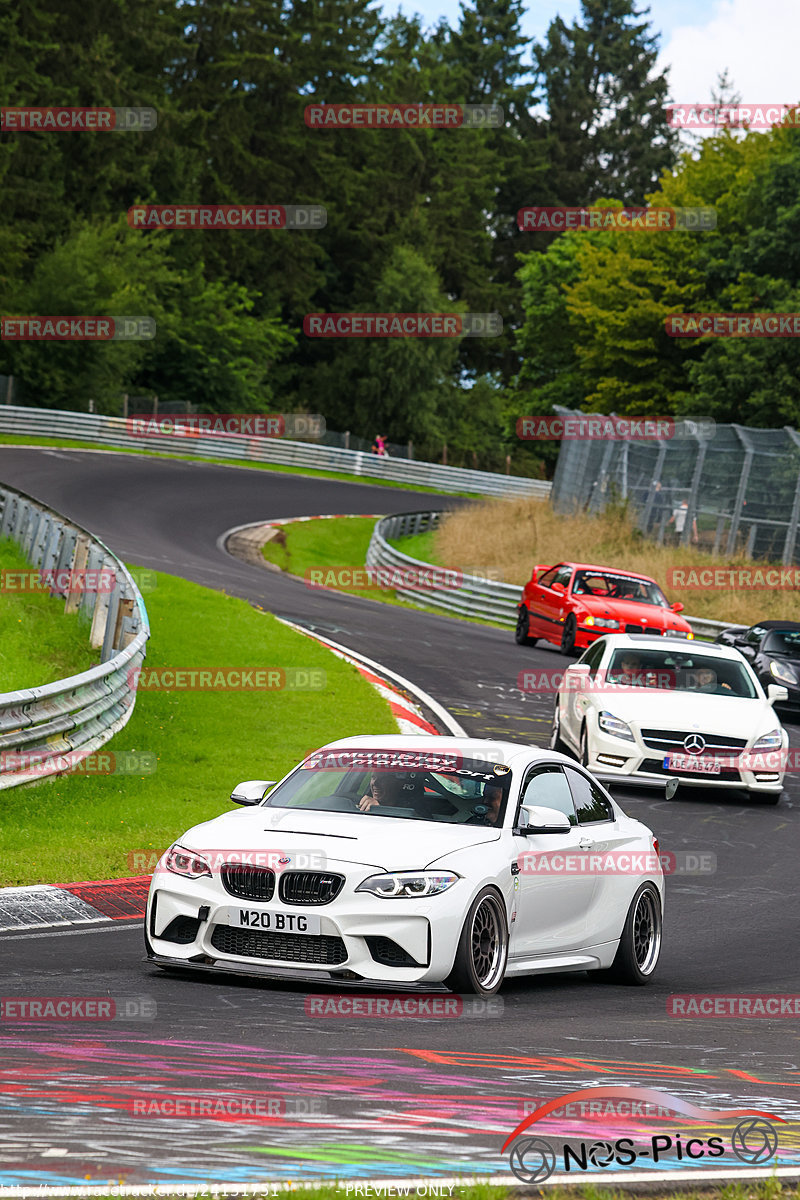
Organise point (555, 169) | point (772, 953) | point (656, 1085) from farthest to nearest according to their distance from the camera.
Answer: point (555, 169) < point (772, 953) < point (656, 1085)

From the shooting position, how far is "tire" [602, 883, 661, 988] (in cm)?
958

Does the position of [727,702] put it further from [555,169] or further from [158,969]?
[555,169]

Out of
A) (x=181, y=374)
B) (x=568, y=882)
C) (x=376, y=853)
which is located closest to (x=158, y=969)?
(x=376, y=853)

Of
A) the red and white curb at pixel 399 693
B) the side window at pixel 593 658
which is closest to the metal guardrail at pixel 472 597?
the red and white curb at pixel 399 693

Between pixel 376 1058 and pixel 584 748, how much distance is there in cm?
1048

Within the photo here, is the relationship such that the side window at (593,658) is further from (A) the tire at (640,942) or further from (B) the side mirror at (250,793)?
(B) the side mirror at (250,793)

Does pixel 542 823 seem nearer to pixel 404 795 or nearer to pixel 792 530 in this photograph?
pixel 404 795

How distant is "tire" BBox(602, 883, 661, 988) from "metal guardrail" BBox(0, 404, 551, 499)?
135 feet

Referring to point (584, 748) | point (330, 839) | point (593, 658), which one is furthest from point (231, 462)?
point (330, 839)

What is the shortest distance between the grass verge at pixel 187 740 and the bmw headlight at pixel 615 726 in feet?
10.6

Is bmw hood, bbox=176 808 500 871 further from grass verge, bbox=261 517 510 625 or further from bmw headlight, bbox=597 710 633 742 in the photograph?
grass verge, bbox=261 517 510 625

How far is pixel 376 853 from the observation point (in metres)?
8.07

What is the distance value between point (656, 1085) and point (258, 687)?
1528 cm

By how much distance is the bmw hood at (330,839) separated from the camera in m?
8.03
